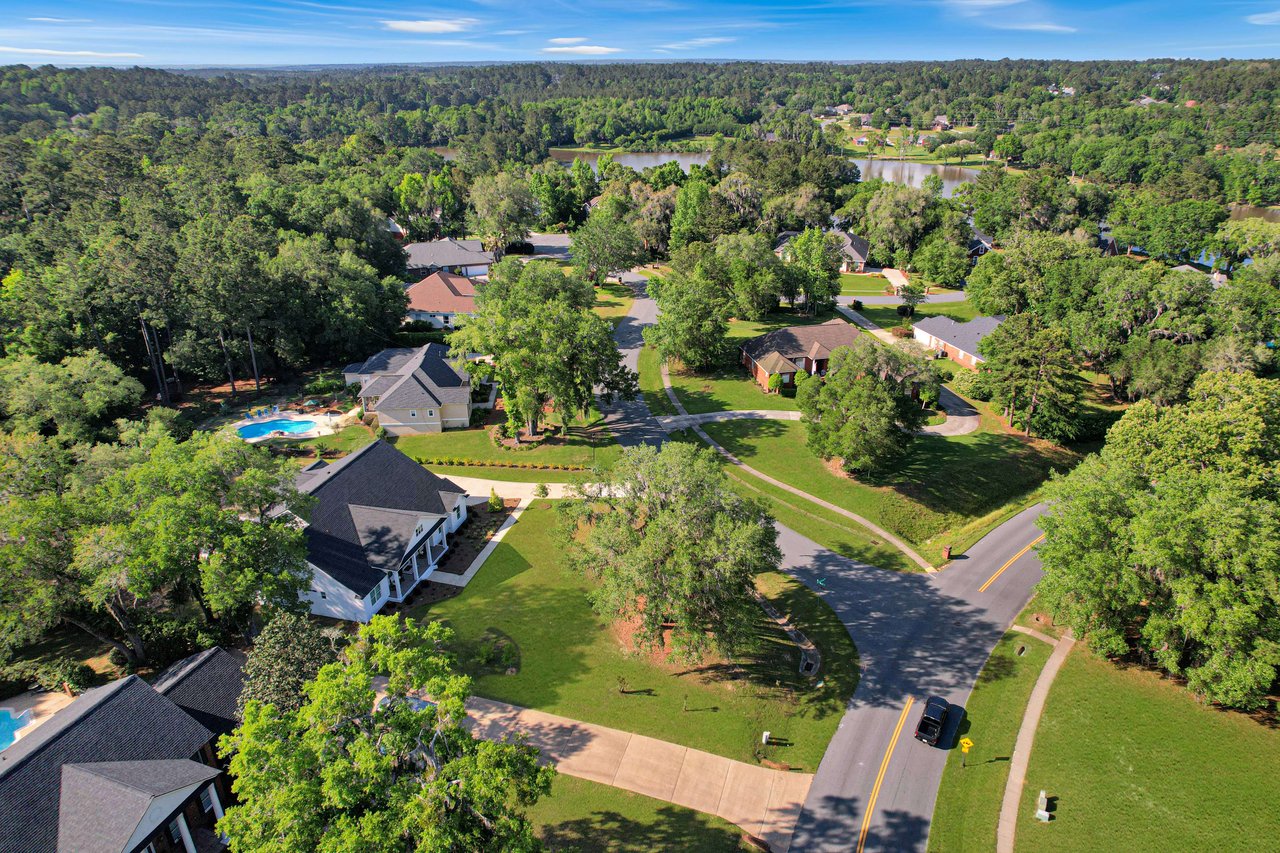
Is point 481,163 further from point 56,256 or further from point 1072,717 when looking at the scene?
point 1072,717

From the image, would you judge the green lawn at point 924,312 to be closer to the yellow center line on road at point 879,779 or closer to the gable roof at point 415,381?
the gable roof at point 415,381

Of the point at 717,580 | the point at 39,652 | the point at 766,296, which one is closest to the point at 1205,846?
the point at 717,580

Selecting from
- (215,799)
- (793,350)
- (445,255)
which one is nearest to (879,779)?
(215,799)

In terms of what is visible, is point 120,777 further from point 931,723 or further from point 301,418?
point 301,418

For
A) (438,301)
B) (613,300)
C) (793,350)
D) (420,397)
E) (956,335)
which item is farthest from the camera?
(613,300)

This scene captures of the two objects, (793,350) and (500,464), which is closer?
(500,464)

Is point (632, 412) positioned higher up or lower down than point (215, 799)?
higher up
